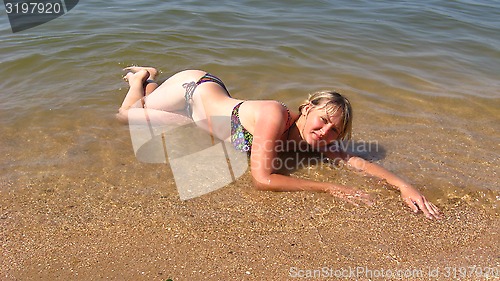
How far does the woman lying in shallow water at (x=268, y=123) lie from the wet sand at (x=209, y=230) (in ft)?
0.32

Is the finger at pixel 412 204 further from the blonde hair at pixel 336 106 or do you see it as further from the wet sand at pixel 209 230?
the blonde hair at pixel 336 106

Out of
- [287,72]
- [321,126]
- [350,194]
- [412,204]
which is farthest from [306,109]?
[287,72]

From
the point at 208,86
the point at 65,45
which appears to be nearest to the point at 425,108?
the point at 208,86

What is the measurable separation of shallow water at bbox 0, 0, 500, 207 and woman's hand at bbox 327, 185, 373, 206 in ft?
0.62

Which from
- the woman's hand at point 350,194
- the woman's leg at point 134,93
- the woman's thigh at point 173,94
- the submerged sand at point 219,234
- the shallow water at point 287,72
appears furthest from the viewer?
the woman's leg at point 134,93

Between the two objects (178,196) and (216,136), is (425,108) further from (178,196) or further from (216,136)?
(178,196)

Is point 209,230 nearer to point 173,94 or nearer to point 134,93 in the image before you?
point 173,94

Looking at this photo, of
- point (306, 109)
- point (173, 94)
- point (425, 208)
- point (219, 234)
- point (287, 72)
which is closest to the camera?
point (219, 234)

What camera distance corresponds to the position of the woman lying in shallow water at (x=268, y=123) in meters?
3.14

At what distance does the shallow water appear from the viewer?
3.55m

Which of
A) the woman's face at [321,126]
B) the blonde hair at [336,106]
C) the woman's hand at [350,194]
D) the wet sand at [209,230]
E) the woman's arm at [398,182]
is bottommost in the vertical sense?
the wet sand at [209,230]

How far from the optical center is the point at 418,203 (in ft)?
9.95

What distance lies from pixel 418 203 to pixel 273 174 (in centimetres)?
101

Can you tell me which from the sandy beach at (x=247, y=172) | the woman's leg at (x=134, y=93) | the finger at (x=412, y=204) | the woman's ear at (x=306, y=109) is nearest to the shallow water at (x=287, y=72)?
the sandy beach at (x=247, y=172)
